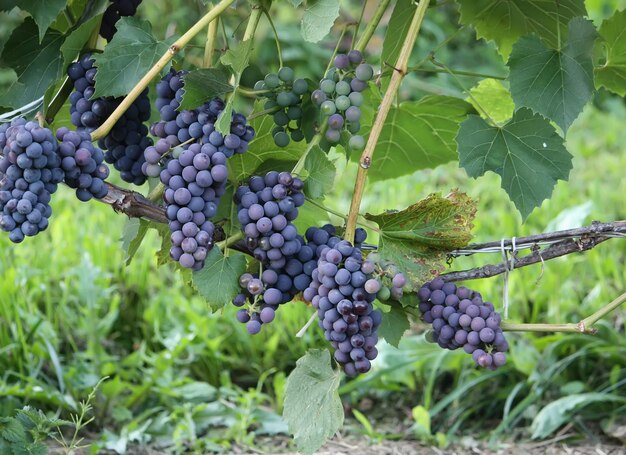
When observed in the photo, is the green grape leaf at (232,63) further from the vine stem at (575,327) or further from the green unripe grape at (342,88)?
the vine stem at (575,327)

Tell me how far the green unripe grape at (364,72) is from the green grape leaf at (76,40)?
1.24 ft

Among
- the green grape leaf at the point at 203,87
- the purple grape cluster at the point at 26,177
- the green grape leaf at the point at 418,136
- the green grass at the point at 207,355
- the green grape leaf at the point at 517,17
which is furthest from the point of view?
the green grass at the point at 207,355

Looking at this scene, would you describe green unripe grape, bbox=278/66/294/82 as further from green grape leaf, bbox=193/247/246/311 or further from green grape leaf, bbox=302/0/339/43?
green grape leaf, bbox=193/247/246/311

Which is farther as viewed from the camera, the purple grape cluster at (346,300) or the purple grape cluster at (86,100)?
the purple grape cluster at (86,100)

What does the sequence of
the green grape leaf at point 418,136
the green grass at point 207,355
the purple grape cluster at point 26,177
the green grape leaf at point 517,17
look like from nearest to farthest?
the purple grape cluster at point 26,177 < the green grape leaf at point 517,17 < the green grape leaf at point 418,136 < the green grass at point 207,355

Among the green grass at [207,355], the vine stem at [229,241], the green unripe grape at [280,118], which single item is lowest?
the green grass at [207,355]

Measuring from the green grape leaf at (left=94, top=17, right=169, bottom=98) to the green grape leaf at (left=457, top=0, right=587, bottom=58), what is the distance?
21.0 inches

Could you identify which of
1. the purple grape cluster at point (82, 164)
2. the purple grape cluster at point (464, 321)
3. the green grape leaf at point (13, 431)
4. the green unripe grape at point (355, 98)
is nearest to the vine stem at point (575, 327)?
the purple grape cluster at point (464, 321)

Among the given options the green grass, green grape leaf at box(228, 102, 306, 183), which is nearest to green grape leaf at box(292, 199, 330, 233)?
green grape leaf at box(228, 102, 306, 183)

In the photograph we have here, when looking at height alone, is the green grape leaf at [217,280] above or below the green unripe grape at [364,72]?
below

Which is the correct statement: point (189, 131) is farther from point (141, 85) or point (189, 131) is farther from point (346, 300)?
point (346, 300)

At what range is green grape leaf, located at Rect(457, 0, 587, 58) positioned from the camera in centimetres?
132

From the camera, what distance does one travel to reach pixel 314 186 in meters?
1.13

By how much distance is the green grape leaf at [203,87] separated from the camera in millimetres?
1079
